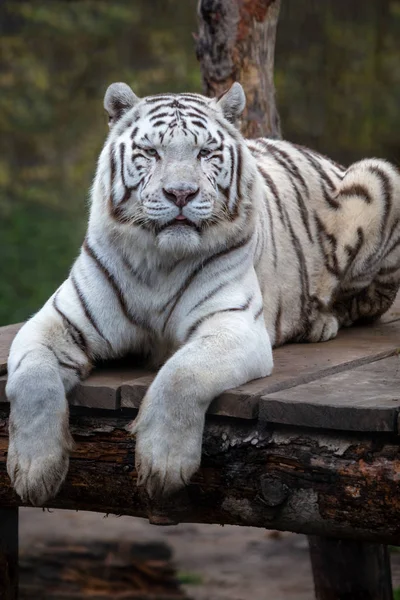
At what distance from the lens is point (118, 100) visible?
8.84 ft

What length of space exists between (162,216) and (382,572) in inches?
70.9

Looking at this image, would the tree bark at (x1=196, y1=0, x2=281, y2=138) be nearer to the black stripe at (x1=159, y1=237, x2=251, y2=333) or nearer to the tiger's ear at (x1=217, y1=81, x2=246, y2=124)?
the tiger's ear at (x1=217, y1=81, x2=246, y2=124)

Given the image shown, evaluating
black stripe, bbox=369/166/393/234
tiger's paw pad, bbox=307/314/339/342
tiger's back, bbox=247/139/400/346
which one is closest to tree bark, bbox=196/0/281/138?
tiger's back, bbox=247/139/400/346

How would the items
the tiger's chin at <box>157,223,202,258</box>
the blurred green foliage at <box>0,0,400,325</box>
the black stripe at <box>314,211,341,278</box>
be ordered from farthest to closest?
1. the blurred green foliage at <box>0,0,400,325</box>
2. the black stripe at <box>314,211,341,278</box>
3. the tiger's chin at <box>157,223,202,258</box>

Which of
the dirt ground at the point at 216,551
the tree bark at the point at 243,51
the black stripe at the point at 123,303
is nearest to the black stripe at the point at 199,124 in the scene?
the black stripe at the point at 123,303

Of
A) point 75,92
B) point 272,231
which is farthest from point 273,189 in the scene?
point 75,92

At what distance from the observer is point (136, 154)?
255cm

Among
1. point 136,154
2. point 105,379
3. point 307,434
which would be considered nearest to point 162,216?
point 136,154

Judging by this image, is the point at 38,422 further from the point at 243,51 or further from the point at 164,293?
the point at 243,51

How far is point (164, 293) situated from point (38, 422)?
1.70 ft

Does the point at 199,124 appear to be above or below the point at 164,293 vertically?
above

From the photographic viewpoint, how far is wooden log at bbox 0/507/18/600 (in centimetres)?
323

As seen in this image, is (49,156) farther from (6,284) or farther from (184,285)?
(184,285)

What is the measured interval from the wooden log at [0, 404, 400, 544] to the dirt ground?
206 cm
